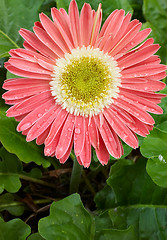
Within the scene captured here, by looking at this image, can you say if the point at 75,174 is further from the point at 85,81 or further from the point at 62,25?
the point at 62,25

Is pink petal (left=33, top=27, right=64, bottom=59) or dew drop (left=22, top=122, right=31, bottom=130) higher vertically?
pink petal (left=33, top=27, right=64, bottom=59)

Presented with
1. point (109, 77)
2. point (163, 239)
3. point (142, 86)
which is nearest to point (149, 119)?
point (142, 86)

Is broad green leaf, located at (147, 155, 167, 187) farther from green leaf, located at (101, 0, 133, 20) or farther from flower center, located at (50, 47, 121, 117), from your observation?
Answer: green leaf, located at (101, 0, 133, 20)

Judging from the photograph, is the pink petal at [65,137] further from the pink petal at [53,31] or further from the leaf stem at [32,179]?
the leaf stem at [32,179]

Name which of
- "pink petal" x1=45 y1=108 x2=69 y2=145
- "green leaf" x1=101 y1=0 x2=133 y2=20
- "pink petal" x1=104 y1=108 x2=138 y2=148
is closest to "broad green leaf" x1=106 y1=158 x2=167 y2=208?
"pink petal" x1=104 y1=108 x2=138 y2=148

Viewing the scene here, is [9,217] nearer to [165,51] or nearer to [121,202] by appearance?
[121,202]

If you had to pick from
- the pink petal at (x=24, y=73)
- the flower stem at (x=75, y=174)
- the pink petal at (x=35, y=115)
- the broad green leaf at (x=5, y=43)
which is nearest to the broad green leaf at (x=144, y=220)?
the flower stem at (x=75, y=174)
